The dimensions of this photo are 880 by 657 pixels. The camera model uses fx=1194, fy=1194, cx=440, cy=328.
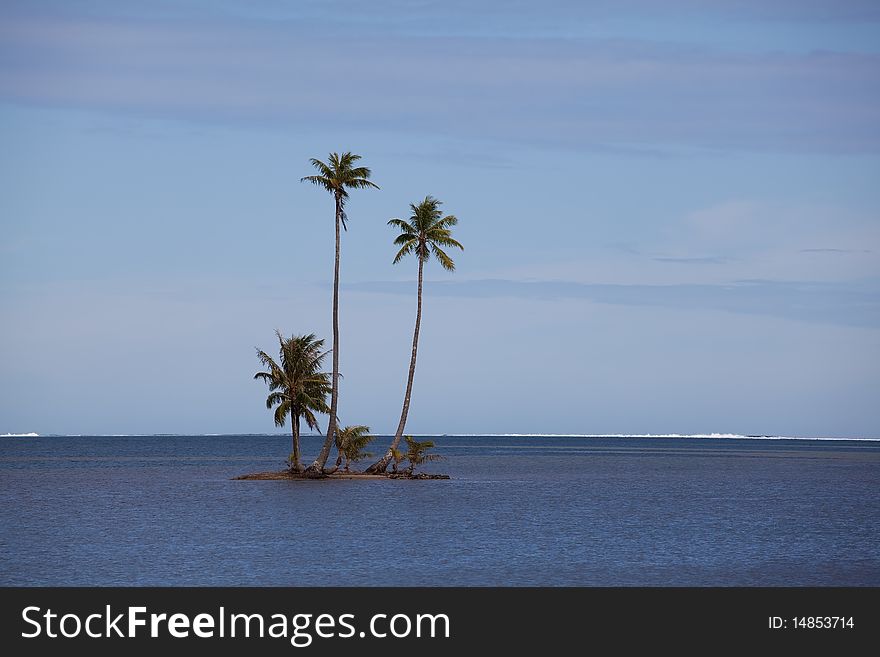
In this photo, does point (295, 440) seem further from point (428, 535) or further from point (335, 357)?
point (428, 535)

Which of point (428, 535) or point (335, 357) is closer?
point (428, 535)

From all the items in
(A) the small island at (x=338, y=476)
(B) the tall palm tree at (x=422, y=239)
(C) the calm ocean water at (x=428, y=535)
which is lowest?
(C) the calm ocean water at (x=428, y=535)

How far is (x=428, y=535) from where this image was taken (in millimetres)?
51500

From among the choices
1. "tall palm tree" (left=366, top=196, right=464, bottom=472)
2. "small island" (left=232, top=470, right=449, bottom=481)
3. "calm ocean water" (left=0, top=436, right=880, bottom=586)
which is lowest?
"calm ocean water" (left=0, top=436, right=880, bottom=586)

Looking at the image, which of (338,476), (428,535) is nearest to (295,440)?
(338,476)

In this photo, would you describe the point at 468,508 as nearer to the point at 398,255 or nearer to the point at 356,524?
the point at 356,524

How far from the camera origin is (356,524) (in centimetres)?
5609

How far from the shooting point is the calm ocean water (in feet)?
131

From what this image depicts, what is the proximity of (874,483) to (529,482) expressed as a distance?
30.7 meters

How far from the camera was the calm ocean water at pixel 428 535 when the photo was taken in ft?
131
